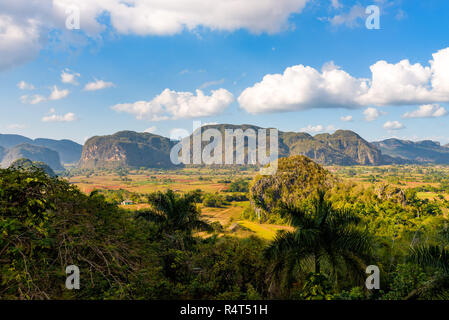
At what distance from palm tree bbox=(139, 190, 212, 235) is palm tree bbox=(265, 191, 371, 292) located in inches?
250

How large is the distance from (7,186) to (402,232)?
76.5 ft

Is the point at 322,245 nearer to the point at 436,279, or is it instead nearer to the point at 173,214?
the point at 436,279

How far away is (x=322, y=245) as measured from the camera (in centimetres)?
712

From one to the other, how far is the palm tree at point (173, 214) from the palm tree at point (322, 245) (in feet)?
20.8

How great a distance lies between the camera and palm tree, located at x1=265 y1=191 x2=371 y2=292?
698 centimetres

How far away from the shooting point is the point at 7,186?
14.0ft

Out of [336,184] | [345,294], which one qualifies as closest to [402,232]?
[345,294]

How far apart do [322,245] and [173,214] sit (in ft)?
26.0

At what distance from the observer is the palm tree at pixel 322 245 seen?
6975 millimetres

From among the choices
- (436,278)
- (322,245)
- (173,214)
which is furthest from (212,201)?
(436,278)

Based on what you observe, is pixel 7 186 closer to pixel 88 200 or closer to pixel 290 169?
pixel 88 200

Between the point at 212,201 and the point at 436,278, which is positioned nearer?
the point at 436,278

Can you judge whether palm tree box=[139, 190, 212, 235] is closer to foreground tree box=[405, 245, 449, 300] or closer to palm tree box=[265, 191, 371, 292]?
palm tree box=[265, 191, 371, 292]
